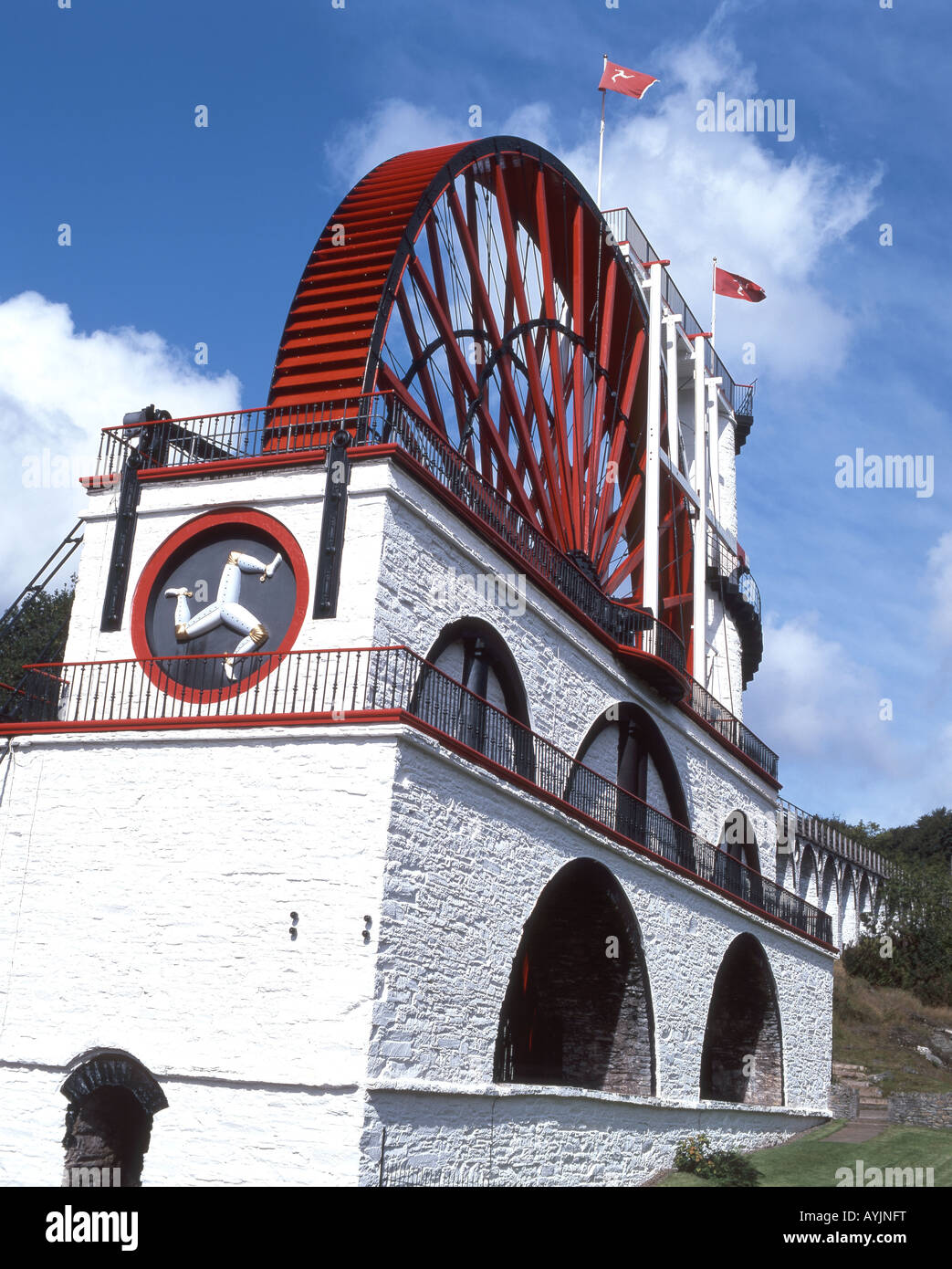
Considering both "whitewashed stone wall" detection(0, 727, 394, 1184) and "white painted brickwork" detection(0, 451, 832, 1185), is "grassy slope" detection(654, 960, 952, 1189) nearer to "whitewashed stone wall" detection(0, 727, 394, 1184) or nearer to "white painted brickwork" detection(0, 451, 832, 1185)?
"white painted brickwork" detection(0, 451, 832, 1185)

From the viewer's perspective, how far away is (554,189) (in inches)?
1004

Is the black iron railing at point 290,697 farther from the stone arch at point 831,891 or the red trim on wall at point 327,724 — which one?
the stone arch at point 831,891

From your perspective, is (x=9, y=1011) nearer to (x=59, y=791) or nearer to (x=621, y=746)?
(x=59, y=791)

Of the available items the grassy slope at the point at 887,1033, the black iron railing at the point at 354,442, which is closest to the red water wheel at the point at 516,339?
the black iron railing at the point at 354,442

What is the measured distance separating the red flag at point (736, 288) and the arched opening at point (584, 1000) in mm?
19136

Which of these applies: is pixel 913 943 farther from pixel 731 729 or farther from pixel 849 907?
pixel 731 729

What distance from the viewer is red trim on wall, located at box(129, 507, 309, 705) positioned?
48.0 feet

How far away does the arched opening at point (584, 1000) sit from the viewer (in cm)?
1894

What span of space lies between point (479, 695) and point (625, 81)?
1581 centimetres

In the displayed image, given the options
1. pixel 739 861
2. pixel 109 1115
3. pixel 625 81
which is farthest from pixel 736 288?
pixel 109 1115

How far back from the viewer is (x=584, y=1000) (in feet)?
64.4

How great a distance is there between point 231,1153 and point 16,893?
13.6 feet

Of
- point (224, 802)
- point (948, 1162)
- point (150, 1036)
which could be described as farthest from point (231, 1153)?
point (948, 1162)

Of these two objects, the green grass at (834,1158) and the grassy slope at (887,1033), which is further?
the grassy slope at (887,1033)
